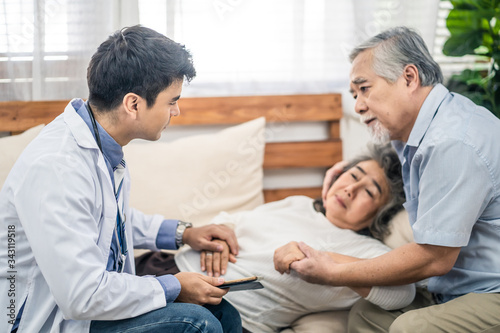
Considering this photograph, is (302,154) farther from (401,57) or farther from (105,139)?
(105,139)

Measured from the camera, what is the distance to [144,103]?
119 centimetres

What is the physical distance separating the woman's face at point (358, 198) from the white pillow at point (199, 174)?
0.47 metres

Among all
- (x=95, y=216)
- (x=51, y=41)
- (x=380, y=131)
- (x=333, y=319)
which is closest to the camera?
(x=95, y=216)

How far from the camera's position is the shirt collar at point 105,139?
1190 millimetres

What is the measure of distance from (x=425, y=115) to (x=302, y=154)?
1124 millimetres

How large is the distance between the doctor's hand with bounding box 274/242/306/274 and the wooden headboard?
0.91 m

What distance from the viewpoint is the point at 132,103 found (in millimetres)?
1176

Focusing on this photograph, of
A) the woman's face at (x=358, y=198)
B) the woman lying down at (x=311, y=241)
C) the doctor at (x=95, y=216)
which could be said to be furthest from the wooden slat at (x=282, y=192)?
the doctor at (x=95, y=216)

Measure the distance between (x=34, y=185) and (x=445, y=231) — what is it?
0.96 metres

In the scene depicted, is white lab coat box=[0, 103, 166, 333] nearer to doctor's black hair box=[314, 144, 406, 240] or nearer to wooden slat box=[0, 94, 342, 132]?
doctor's black hair box=[314, 144, 406, 240]

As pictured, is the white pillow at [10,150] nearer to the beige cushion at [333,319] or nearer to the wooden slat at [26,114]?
the wooden slat at [26,114]

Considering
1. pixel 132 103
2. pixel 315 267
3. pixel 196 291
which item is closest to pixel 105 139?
pixel 132 103

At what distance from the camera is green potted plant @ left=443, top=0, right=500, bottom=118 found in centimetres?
219

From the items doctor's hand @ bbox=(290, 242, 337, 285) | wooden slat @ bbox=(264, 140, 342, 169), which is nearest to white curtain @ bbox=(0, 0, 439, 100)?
wooden slat @ bbox=(264, 140, 342, 169)
